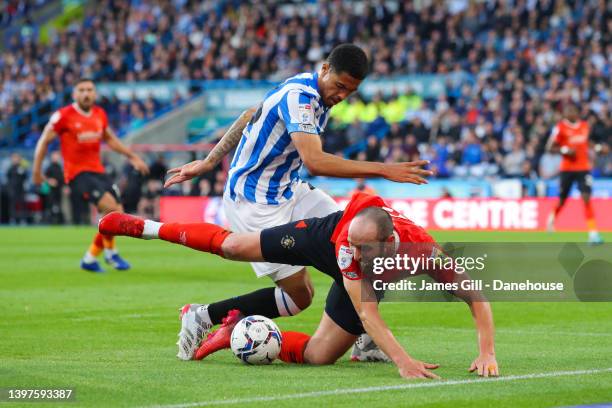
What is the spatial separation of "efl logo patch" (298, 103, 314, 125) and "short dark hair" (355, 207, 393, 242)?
109 cm

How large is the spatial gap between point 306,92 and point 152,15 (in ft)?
112

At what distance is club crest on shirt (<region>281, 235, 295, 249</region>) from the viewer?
7.28 metres

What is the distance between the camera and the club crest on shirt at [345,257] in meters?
6.76

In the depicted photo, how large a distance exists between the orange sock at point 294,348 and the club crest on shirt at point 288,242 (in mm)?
722

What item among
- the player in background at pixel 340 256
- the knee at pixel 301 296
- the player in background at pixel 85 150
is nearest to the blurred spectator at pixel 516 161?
the player in background at pixel 85 150

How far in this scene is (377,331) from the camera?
22.0 feet

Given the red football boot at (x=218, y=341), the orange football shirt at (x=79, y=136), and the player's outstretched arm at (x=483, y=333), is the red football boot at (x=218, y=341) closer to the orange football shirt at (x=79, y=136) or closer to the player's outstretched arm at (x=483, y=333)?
the player's outstretched arm at (x=483, y=333)

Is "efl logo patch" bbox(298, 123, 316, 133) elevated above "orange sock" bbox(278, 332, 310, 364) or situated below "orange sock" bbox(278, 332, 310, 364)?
above

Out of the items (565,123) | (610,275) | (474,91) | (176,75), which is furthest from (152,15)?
(610,275)

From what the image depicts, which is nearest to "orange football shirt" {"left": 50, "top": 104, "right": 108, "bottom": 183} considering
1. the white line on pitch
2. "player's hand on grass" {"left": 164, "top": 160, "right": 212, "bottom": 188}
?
"player's hand on grass" {"left": 164, "top": 160, "right": 212, "bottom": 188}

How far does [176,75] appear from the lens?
3797cm

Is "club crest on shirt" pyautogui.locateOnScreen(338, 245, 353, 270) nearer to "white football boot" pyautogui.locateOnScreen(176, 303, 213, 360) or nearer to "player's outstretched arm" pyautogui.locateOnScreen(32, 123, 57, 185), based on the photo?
"white football boot" pyautogui.locateOnScreen(176, 303, 213, 360)

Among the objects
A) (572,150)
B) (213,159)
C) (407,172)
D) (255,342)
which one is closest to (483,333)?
(407,172)

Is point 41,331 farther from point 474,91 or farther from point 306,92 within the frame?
point 474,91
